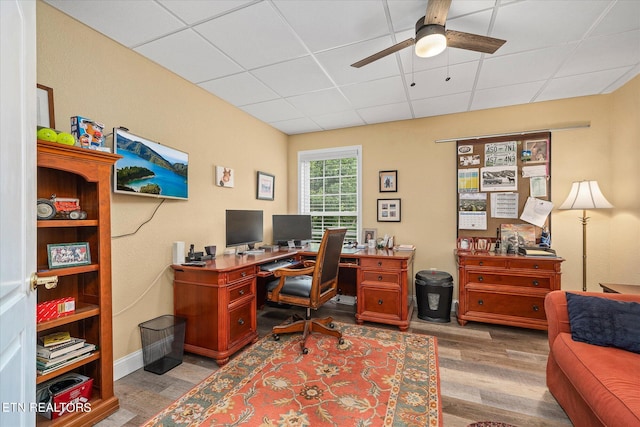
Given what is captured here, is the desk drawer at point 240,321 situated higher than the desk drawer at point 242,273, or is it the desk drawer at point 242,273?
the desk drawer at point 242,273

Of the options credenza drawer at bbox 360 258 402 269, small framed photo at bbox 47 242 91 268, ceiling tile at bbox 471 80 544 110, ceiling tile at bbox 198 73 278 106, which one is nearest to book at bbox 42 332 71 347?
small framed photo at bbox 47 242 91 268

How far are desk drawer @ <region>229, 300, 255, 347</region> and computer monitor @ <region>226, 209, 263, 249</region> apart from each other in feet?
2.59

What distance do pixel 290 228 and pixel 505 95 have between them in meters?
3.06

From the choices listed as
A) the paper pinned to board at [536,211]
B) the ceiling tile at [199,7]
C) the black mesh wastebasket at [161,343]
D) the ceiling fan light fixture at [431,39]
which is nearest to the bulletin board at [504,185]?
the paper pinned to board at [536,211]

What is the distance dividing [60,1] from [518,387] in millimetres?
4091

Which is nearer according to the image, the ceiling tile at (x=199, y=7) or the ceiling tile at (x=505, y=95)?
the ceiling tile at (x=199, y=7)

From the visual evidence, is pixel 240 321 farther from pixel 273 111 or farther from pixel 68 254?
pixel 273 111

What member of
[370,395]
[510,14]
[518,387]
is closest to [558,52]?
[510,14]

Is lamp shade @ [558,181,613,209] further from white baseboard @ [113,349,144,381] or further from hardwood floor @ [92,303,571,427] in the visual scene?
white baseboard @ [113,349,144,381]

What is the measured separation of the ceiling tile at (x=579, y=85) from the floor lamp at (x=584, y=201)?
3.27 feet

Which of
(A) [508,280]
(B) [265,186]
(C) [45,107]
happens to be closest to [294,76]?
(B) [265,186]

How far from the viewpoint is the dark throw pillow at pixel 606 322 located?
5.20 feet

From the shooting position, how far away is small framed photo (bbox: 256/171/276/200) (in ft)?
12.6

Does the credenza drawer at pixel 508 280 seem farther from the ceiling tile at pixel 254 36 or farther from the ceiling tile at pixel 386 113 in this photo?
the ceiling tile at pixel 254 36
